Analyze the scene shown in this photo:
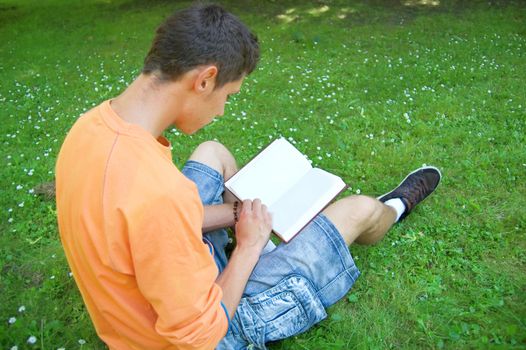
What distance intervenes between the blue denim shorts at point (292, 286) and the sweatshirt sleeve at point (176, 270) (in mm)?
482

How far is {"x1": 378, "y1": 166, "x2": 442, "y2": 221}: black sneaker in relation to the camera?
10.6 ft

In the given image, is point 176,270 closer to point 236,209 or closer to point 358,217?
point 236,209

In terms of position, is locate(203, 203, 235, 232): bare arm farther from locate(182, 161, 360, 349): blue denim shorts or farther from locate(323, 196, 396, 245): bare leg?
locate(323, 196, 396, 245): bare leg

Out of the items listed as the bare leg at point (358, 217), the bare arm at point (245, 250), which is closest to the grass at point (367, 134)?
the bare leg at point (358, 217)

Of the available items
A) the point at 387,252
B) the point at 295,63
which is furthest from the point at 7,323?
the point at 295,63

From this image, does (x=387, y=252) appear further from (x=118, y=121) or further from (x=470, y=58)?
(x=470, y=58)

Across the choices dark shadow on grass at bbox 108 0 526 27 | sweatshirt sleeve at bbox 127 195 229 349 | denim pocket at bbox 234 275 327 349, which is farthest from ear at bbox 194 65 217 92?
dark shadow on grass at bbox 108 0 526 27

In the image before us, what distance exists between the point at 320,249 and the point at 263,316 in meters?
0.45

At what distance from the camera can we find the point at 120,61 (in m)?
6.82

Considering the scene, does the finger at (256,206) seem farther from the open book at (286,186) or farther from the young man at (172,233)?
the open book at (286,186)

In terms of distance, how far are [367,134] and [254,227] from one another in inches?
101

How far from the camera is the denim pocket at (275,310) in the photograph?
81.5 inches

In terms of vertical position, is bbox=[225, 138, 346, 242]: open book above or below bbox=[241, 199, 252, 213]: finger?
below

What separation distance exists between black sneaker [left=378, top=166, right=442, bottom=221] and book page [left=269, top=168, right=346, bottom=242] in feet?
3.33
